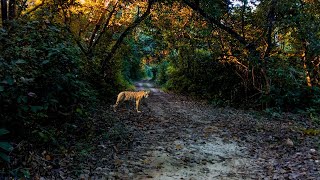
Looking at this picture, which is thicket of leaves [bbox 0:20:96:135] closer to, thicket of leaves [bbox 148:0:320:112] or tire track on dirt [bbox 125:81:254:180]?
tire track on dirt [bbox 125:81:254:180]

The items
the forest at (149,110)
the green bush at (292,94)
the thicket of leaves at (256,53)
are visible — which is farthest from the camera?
the green bush at (292,94)

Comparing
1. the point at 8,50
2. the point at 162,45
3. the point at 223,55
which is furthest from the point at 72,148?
the point at 162,45

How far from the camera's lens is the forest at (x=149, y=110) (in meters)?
5.28

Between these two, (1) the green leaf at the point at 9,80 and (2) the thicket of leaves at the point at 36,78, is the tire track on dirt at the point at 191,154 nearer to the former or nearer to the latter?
(2) the thicket of leaves at the point at 36,78

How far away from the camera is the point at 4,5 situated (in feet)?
29.0

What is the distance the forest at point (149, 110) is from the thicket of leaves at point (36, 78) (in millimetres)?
20

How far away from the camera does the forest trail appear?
18.6 feet

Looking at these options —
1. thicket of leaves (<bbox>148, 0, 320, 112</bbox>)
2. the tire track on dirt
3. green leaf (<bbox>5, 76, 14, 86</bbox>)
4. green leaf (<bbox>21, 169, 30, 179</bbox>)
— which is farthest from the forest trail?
thicket of leaves (<bbox>148, 0, 320, 112</bbox>)

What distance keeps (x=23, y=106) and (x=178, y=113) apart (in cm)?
804

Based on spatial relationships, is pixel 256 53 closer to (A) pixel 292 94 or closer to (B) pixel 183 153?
(A) pixel 292 94

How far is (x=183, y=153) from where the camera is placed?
22.6 ft

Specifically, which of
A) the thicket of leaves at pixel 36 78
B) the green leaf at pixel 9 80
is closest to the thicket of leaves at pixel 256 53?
the thicket of leaves at pixel 36 78

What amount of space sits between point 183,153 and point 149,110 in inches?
233

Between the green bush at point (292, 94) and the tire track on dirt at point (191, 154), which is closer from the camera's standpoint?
the tire track on dirt at point (191, 154)
